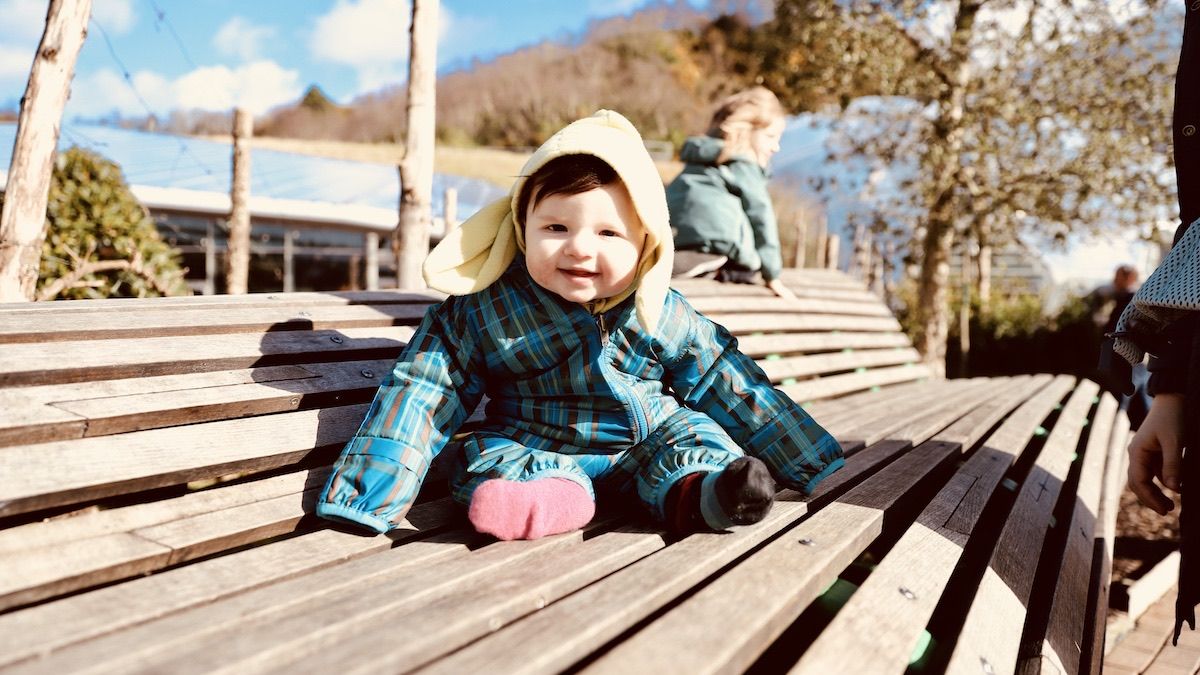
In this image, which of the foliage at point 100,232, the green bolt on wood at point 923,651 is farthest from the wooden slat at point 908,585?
the foliage at point 100,232

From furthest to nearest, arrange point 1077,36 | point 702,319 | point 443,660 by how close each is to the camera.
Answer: point 1077,36, point 702,319, point 443,660

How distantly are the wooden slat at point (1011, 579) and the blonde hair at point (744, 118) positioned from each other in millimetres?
2311

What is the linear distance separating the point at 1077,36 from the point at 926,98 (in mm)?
1564

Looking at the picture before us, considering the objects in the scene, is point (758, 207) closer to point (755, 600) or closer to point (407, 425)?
point (407, 425)

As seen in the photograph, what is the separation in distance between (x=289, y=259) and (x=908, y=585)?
1454 centimetres

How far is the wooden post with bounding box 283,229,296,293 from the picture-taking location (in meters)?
14.6

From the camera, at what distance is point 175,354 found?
2.06 meters

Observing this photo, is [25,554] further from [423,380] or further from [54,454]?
[423,380]

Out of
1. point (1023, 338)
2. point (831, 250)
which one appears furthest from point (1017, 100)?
point (1023, 338)

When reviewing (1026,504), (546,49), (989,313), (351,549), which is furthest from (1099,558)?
(546,49)

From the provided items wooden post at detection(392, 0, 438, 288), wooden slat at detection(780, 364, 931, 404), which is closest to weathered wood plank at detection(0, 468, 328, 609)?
wooden slat at detection(780, 364, 931, 404)

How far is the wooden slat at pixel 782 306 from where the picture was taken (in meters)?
4.23

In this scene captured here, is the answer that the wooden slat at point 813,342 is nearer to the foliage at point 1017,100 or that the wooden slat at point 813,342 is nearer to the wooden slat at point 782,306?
the wooden slat at point 782,306

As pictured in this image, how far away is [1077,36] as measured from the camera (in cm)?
918
